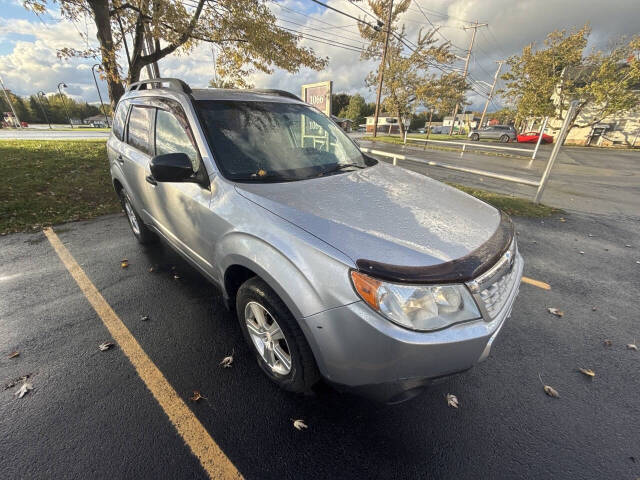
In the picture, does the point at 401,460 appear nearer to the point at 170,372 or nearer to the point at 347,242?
the point at 347,242

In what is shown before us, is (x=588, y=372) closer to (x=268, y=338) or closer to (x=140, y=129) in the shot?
(x=268, y=338)

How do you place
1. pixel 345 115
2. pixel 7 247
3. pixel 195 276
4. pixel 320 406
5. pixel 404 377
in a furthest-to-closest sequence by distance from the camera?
pixel 345 115 → pixel 7 247 → pixel 195 276 → pixel 320 406 → pixel 404 377

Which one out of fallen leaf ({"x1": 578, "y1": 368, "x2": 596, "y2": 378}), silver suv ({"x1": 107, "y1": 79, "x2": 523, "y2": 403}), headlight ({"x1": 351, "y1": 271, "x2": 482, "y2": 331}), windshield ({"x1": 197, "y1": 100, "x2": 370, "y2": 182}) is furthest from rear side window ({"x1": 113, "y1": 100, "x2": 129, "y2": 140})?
fallen leaf ({"x1": 578, "y1": 368, "x2": 596, "y2": 378})

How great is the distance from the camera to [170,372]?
82.0 inches

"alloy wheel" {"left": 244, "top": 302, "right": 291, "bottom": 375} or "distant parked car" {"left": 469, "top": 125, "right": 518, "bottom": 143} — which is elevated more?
"alloy wheel" {"left": 244, "top": 302, "right": 291, "bottom": 375}

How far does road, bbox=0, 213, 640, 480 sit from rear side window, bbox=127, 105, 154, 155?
5.01 feet

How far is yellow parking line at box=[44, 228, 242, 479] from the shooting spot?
1.53m

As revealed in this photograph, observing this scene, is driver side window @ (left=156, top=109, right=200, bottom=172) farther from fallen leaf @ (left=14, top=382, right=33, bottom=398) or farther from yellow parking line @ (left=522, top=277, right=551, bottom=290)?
yellow parking line @ (left=522, top=277, right=551, bottom=290)

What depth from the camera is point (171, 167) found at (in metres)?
1.85

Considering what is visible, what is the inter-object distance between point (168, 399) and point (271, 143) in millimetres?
2036

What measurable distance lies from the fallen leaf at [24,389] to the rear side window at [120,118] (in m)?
2.77

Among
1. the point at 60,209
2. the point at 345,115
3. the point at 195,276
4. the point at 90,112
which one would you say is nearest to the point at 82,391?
the point at 195,276

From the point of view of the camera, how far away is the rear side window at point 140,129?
281cm

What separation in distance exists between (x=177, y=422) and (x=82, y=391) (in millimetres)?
773
